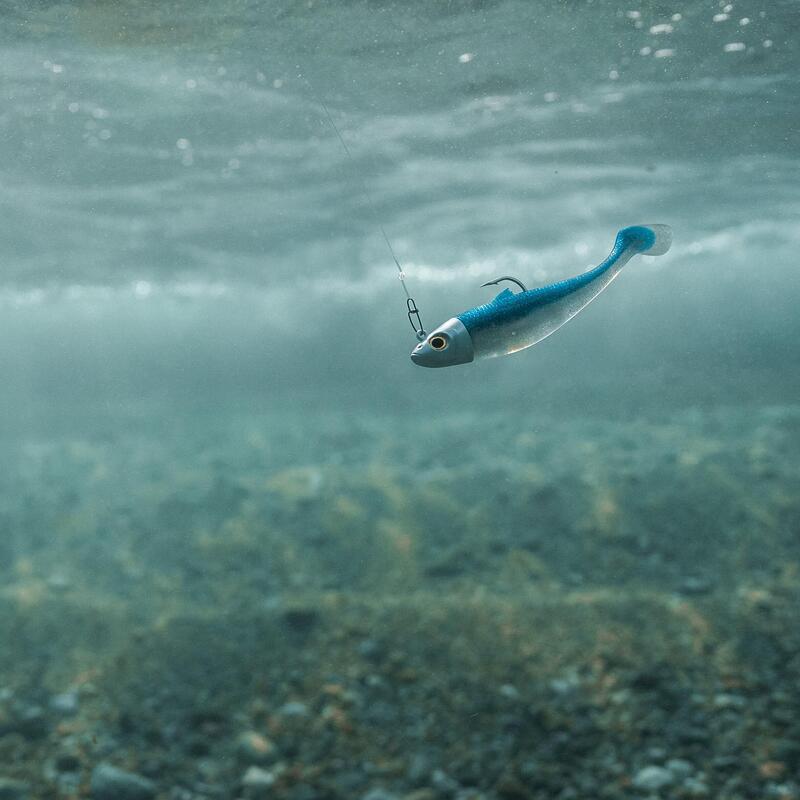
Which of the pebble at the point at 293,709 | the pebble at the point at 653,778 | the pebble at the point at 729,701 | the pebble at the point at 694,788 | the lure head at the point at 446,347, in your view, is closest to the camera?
the lure head at the point at 446,347

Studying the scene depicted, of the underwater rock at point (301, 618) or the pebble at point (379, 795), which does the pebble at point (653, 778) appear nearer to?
the pebble at point (379, 795)

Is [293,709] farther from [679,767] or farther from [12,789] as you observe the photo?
[679,767]

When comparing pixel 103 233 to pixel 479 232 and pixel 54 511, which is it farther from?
pixel 479 232

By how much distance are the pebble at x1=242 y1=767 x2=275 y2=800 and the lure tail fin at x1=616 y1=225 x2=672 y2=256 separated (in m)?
5.63

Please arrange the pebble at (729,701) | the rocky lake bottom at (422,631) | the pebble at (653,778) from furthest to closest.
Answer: the pebble at (729,701)
the rocky lake bottom at (422,631)
the pebble at (653,778)

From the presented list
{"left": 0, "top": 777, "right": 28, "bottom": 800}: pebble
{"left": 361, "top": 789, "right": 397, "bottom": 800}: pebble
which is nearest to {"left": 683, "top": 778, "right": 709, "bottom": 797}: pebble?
{"left": 361, "top": 789, "right": 397, "bottom": 800}: pebble

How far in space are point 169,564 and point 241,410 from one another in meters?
19.3

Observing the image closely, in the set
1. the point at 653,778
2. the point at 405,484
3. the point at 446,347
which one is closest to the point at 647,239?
the point at 446,347

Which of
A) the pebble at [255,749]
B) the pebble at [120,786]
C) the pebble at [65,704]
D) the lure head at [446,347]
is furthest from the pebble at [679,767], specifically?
the pebble at [65,704]

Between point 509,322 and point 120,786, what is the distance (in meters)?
6.11

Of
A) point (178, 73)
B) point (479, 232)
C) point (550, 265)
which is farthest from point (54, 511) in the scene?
point (550, 265)

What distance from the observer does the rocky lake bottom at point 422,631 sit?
5926 millimetres

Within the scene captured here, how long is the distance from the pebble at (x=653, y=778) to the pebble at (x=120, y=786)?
421cm

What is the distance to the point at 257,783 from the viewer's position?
5.87 m
